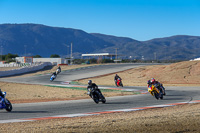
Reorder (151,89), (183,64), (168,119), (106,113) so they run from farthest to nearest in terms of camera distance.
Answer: (183,64), (151,89), (106,113), (168,119)

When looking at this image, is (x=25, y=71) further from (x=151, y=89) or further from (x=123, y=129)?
(x=123, y=129)

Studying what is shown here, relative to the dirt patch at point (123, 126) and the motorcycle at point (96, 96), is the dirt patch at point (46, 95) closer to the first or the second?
the motorcycle at point (96, 96)

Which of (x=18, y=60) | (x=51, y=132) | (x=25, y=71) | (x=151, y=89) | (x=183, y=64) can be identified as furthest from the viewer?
(x=18, y=60)

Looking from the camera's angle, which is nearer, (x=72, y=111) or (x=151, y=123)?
(x=151, y=123)

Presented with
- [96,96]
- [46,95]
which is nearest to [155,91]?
[96,96]

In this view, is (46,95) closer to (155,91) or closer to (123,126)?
(155,91)

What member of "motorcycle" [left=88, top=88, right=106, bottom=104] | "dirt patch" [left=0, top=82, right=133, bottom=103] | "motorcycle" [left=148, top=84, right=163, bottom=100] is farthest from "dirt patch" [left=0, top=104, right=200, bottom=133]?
"dirt patch" [left=0, top=82, right=133, bottom=103]

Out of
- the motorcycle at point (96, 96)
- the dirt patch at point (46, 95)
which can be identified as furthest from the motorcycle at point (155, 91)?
the dirt patch at point (46, 95)

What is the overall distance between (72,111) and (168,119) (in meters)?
4.78

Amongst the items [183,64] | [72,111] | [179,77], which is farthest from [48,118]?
[183,64]

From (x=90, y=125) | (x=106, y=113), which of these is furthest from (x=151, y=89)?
(x=90, y=125)

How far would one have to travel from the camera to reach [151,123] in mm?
10664

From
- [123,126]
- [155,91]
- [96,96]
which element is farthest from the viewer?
[155,91]

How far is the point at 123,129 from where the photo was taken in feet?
31.4
